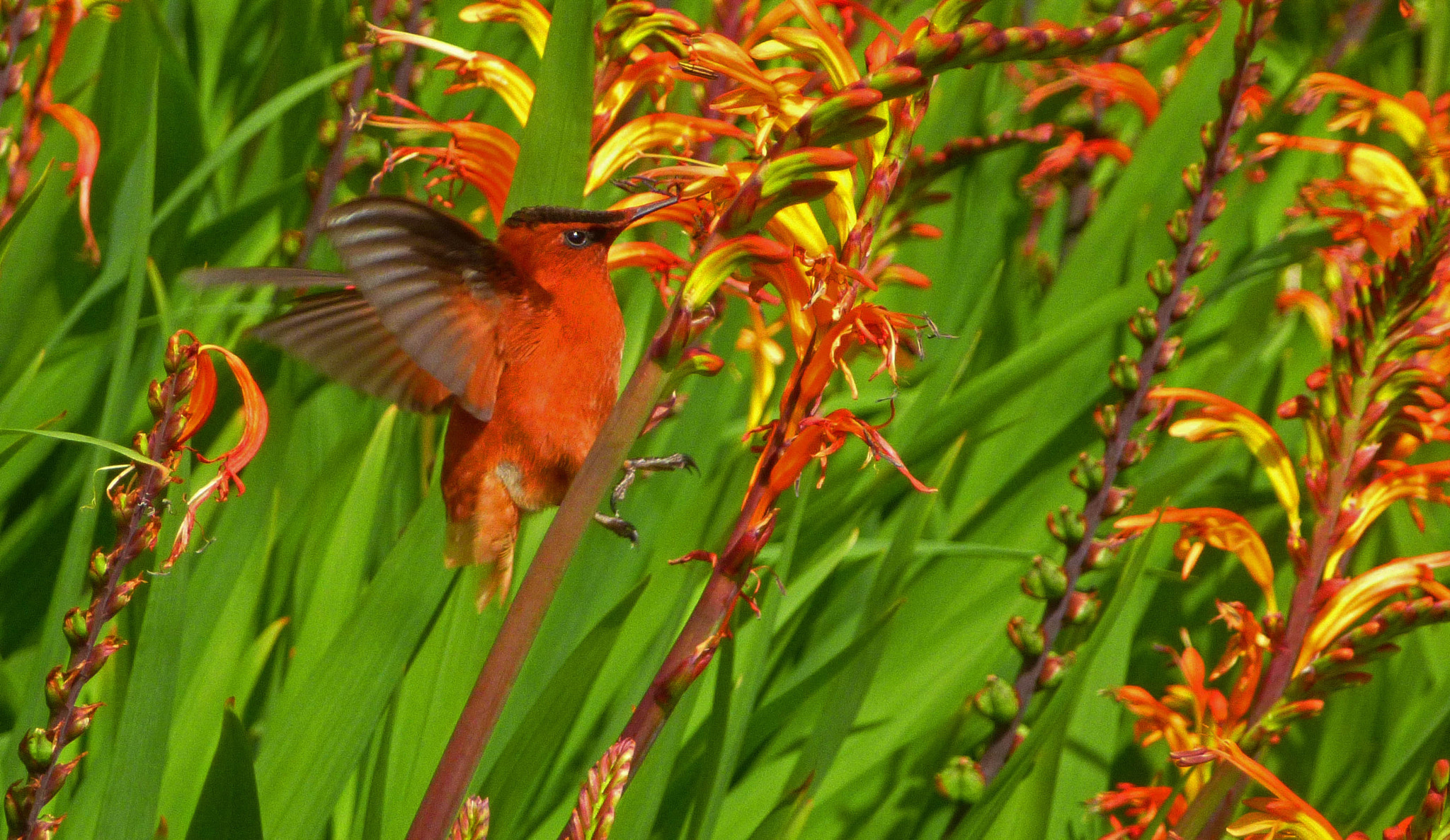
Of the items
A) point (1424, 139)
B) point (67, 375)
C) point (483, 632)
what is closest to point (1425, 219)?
point (483, 632)

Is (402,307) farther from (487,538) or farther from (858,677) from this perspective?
(858,677)

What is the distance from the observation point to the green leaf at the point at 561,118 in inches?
45.8

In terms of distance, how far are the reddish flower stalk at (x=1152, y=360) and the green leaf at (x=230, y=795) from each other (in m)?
0.78

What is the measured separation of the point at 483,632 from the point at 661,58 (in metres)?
0.66

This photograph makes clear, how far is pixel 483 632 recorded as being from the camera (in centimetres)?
128

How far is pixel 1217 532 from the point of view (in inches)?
60.6

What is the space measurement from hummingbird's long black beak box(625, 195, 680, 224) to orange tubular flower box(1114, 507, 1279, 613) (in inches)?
28.0

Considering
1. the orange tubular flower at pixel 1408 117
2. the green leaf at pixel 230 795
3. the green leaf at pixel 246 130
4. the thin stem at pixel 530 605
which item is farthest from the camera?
the orange tubular flower at pixel 1408 117

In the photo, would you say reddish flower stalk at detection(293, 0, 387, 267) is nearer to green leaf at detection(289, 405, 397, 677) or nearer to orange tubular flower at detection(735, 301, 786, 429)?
green leaf at detection(289, 405, 397, 677)

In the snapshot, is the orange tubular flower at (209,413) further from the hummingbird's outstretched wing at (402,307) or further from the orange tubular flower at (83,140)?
the orange tubular flower at (83,140)

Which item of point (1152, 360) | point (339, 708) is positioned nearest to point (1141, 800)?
point (1152, 360)

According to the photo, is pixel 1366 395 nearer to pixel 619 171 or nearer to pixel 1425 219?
pixel 1425 219

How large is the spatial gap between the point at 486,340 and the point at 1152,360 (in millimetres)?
793

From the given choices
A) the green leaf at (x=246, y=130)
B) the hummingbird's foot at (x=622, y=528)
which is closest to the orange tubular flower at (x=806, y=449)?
the hummingbird's foot at (x=622, y=528)
